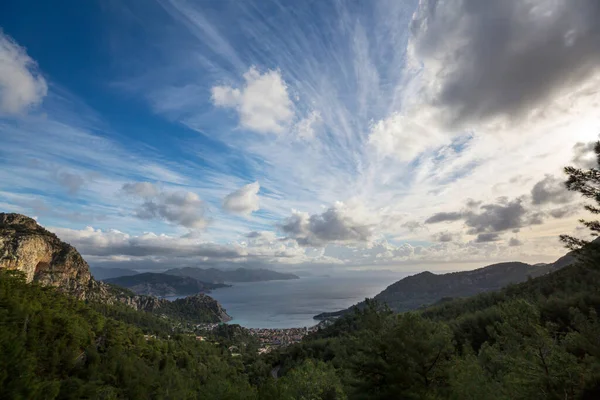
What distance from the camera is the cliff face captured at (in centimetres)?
8131

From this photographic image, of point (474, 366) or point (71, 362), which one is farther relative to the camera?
point (71, 362)

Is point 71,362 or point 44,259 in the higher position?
point 44,259

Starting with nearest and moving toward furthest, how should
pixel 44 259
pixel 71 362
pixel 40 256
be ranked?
1. pixel 71 362
2. pixel 40 256
3. pixel 44 259

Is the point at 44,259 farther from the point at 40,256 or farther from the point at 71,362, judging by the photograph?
the point at 71,362

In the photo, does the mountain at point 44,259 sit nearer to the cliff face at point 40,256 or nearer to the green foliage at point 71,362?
the cliff face at point 40,256

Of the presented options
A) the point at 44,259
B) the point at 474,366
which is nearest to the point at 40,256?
the point at 44,259

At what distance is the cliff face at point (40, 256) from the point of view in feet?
267

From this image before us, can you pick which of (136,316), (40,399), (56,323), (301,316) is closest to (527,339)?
(40,399)

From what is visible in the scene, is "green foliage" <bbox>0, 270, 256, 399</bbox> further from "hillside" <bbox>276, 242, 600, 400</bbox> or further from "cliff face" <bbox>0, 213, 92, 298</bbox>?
"cliff face" <bbox>0, 213, 92, 298</bbox>

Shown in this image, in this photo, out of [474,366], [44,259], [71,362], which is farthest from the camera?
[44,259]

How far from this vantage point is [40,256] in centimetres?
9256

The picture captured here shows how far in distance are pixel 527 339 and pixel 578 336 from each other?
1743mm

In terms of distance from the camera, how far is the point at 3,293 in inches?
1439

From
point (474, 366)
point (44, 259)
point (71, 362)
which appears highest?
point (44, 259)
